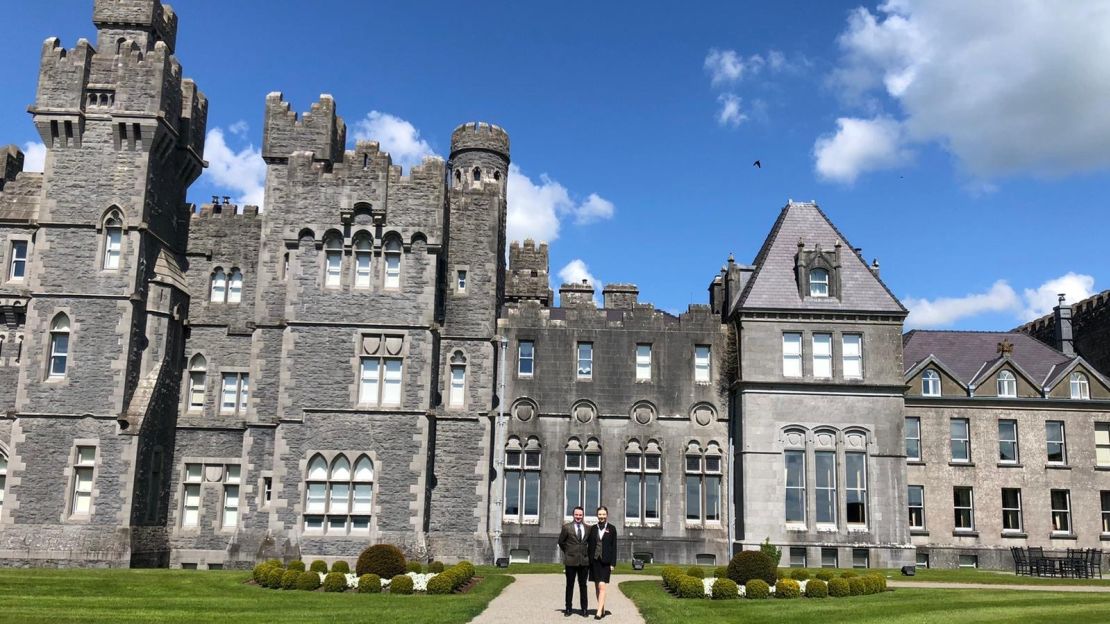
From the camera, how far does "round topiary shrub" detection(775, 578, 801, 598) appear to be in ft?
77.0

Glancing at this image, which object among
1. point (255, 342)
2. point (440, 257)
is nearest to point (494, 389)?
point (440, 257)

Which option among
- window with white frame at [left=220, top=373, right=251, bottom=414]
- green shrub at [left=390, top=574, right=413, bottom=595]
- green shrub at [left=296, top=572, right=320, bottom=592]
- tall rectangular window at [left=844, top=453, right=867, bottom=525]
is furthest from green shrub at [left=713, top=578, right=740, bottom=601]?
window with white frame at [left=220, top=373, right=251, bottom=414]

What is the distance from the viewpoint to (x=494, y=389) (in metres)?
38.1

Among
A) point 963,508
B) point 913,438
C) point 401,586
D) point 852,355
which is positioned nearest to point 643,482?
point 852,355

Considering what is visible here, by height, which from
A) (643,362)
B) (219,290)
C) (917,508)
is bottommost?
(917,508)

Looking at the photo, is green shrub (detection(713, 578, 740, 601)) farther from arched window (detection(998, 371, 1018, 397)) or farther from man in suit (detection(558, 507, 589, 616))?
arched window (detection(998, 371, 1018, 397))

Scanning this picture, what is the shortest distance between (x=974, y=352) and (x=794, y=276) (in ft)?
36.8

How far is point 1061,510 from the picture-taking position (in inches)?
1555

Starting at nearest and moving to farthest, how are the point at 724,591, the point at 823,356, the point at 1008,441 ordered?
the point at 724,591 < the point at 823,356 < the point at 1008,441

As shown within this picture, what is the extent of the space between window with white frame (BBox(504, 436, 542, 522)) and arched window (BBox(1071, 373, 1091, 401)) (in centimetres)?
2382

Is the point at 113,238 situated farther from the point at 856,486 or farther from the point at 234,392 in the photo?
the point at 856,486

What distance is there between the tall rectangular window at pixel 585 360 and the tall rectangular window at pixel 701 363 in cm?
441

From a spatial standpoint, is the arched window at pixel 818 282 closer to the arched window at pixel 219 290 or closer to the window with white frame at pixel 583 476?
the window with white frame at pixel 583 476

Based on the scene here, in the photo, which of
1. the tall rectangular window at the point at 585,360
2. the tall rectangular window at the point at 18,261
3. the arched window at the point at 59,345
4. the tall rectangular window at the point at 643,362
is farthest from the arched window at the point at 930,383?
the tall rectangular window at the point at 18,261
